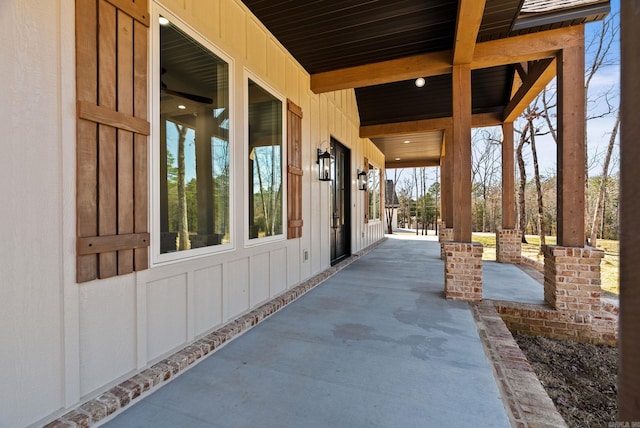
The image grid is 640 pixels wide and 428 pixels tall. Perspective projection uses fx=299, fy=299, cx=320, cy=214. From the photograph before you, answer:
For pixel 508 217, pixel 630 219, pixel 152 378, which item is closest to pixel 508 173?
pixel 508 217

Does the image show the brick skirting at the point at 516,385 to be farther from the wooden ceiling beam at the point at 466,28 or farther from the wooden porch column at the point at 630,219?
the wooden ceiling beam at the point at 466,28

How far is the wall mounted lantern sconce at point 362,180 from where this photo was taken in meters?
8.15

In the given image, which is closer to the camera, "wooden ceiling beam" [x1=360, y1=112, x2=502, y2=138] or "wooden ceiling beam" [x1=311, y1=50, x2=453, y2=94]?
"wooden ceiling beam" [x1=311, y1=50, x2=453, y2=94]

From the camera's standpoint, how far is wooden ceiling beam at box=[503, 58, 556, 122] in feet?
14.0

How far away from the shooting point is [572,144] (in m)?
3.69

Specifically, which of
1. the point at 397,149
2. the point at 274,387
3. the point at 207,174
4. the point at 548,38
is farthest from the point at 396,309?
the point at 397,149

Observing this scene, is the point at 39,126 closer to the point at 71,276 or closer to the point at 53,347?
the point at 71,276

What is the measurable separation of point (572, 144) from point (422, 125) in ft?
13.1

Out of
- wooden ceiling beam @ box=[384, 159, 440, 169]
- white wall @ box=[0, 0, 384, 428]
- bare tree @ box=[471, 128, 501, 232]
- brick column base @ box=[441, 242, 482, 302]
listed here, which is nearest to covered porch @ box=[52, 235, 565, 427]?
white wall @ box=[0, 0, 384, 428]

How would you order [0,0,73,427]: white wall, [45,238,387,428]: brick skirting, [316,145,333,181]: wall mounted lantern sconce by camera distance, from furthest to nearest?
[316,145,333,181]: wall mounted lantern sconce → [45,238,387,428]: brick skirting → [0,0,73,427]: white wall

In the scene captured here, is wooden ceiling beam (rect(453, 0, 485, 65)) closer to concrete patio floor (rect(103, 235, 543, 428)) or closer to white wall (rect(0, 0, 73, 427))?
concrete patio floor (rect(103, 235, 543, 428))

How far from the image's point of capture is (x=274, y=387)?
6.90 ft

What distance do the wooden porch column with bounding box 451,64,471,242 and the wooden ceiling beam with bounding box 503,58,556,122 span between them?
3.91 ft

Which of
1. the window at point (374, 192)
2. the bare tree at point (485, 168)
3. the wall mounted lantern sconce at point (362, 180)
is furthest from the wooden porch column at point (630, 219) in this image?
the bare tree at point (485, 168)
